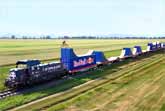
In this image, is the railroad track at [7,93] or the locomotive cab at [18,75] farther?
the locomotive cab at [18,75]

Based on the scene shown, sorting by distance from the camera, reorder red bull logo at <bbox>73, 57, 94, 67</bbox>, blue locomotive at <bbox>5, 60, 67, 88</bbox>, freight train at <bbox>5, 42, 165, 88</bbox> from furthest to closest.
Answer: red bull logo at <bbox>73, 57, 94, 67</bbox> → freight train at <bbox>5, 42, 165, 88</bbox> → blue locomotive at <bbox>5, 60, 67, 88</bbox>

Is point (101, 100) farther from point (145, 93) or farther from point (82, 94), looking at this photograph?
point (145, 93)

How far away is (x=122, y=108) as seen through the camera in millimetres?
24328

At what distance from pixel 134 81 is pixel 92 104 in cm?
1222

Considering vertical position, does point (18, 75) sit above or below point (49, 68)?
below

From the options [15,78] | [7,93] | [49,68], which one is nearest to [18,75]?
[15,78]

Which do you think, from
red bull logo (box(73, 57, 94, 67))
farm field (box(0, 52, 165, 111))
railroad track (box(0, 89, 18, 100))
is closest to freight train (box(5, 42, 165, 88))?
red bull logo (box(73, 57, 94, 67))

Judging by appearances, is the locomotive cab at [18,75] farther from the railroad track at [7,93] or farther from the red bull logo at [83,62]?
the red bull logo at [83,62]

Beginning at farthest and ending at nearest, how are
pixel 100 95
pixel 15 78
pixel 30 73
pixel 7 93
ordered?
pixel 30 73 < pixel 15 78 < pixel 7 93 < pixel 100 95

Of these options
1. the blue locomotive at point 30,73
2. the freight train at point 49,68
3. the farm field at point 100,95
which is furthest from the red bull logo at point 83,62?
the blue locomotive at point 30,73

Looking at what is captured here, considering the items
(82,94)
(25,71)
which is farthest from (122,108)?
(25,71)

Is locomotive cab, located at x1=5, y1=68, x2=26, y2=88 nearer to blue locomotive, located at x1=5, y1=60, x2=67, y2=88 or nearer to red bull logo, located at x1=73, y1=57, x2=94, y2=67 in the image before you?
blue locomotive, located at x1=5, y1=60, x2=67, y2=88

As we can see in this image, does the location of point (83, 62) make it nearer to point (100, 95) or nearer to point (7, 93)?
point (100, 95)

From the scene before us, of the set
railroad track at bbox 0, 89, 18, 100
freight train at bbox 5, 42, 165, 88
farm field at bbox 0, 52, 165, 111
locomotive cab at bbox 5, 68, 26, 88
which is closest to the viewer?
farm field at bbox 0, 52, 165, 111
